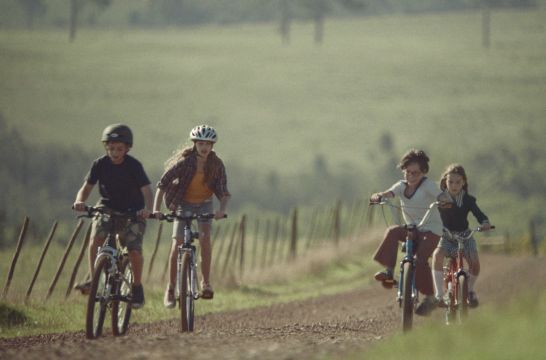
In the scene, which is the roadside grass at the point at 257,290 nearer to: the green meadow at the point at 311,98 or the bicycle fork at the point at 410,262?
the bicycle fork at the point at 410,262

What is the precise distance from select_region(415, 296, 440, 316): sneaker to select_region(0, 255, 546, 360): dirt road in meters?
0.38

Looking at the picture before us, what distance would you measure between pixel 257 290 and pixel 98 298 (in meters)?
11.0

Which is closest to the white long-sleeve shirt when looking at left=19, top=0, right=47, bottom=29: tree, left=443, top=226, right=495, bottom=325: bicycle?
left=443, top=226, right=495, bottom=325: bicycle

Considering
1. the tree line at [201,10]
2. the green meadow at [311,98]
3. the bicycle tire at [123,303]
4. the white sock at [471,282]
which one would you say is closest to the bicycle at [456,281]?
the white sock at [471,282]

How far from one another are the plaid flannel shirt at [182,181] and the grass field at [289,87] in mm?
53244

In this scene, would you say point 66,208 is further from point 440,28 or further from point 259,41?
point 440,28

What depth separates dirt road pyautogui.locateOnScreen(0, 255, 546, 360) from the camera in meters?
8.41

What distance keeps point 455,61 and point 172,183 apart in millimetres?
103077

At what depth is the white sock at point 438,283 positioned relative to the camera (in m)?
11.8

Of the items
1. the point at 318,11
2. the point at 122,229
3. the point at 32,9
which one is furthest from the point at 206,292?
the point at 318,11

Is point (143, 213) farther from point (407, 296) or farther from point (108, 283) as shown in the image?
point (407, 296)

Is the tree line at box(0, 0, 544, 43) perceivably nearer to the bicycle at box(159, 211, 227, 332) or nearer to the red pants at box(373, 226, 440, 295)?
the bicycle at box(159, 211, 227, 332)

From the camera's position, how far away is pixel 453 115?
90812 millimetres

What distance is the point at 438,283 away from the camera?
39.0ft
